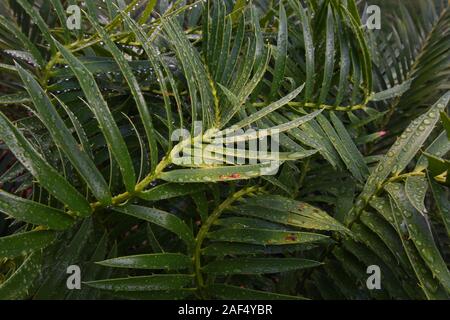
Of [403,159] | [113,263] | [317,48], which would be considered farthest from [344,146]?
[113,263]

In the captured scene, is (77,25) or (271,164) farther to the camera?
(77,25)

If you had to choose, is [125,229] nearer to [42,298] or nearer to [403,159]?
[42,298]

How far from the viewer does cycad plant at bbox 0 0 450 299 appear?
0.41 m

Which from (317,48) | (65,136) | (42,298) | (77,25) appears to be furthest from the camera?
(317,48)

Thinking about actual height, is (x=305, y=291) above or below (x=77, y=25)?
below

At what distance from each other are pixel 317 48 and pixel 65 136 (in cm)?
45

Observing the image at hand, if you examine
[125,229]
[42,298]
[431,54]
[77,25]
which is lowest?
[42,298]

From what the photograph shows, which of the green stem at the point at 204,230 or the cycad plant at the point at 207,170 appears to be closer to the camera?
the cycad plant at the point at 207,170

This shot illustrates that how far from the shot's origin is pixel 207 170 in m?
0.42

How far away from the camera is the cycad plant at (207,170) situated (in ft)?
1.35

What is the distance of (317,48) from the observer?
2.36ft

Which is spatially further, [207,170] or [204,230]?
[204,230]

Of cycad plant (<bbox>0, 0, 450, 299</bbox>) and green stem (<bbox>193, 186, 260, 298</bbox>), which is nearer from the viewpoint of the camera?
cycad plant (<bbox>0, 0, 450, 299</bbox>)

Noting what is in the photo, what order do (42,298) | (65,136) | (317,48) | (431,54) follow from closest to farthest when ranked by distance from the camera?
(65,136), (42,298), (317,48), (431,54)
